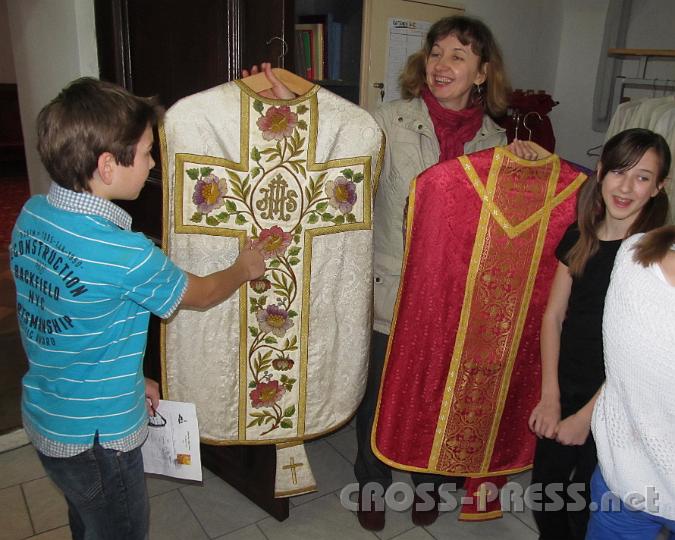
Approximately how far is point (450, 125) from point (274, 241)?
0.65 metres

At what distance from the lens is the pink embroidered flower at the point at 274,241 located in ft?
5.55

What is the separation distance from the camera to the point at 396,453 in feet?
6.22

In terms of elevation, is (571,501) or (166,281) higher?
(166,281)

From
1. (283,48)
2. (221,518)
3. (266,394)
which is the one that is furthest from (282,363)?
(283,48)

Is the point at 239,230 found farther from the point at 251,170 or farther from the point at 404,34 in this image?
the point at 404,34

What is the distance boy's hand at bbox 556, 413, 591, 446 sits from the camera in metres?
1.55

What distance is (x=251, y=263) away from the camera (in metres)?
1.56

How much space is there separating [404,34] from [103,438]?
248 centimetres

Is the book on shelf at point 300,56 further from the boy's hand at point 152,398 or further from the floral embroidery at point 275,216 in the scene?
the boy's hand at point 152,398

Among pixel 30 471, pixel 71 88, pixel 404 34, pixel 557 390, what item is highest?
pixel 404 34

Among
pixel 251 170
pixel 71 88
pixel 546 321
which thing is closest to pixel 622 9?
pixel 546 321

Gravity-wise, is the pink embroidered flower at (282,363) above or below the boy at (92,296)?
below

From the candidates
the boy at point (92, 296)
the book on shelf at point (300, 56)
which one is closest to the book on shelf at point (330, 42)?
the book on shelf at point (300, 56)

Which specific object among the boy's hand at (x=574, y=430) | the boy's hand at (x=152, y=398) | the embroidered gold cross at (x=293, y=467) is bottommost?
the embroidered gold cross at (x=293, y=467)
